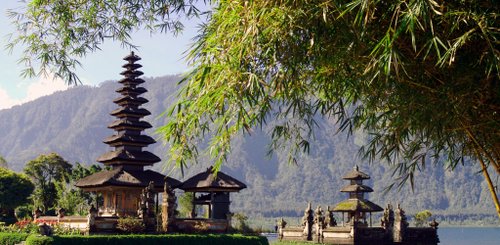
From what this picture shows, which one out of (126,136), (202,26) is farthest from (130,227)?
(202,26)

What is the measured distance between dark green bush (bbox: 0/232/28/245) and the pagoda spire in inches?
455

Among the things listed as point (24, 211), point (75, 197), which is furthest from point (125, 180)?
point (24, 211)

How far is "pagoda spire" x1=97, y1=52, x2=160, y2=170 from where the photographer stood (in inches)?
1497

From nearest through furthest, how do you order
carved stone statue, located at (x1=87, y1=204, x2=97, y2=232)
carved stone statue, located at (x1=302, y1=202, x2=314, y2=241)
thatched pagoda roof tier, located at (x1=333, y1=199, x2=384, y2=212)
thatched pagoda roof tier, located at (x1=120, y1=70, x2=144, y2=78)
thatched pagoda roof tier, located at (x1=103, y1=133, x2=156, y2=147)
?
1. carved stone statue, located at (x1=87, y1=204, x2=97, y2=232)
2. thatched pagoda roof tier, located at (x1=103, y1=133, x2=156, y2=147)
3. carved stone statue, located at (x1=302, y1=202, x2=314, y2=241)
4. thatched pagoda roof tier, located at (x1=120, y1=70, x2=144, y2=78)
5. thatched pagoda roof tier, located at (x1=333, y1=199, x2=384, y2=212)

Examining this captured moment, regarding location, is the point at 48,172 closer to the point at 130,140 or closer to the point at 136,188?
the point at 130,140

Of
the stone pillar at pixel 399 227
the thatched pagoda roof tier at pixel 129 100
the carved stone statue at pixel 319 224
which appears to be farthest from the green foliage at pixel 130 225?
the stone pillar at pixel 399 227

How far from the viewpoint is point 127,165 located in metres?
38.0

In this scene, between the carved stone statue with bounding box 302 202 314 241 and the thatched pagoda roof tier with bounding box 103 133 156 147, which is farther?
the carved stone statue with bounding box 302 202 314 241

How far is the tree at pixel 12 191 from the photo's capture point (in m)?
48.4

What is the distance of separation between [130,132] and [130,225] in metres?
11.5

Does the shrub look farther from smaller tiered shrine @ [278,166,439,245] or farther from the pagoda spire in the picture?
the pagoda spire

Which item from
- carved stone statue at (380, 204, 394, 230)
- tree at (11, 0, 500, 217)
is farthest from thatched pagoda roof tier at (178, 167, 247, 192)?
tree at (11, 0, 500, 217)

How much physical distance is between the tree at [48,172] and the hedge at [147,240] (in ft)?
93.8

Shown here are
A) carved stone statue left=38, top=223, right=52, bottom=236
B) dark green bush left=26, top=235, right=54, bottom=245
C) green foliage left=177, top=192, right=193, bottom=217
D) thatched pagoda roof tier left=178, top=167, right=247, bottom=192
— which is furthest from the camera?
green foliage left=177, top=192, right=193, bottom=217
